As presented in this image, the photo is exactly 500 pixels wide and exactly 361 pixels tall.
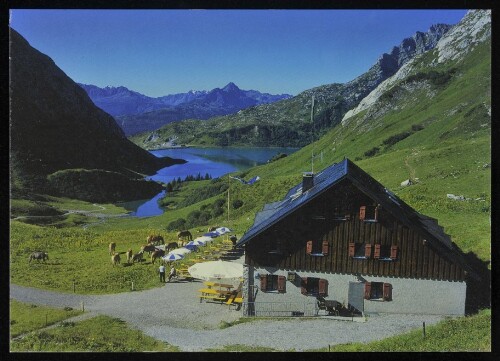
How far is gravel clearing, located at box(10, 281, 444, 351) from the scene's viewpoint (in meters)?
22.8

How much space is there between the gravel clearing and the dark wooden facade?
9.48 ft

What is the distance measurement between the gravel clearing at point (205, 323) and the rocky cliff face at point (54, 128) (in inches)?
2407

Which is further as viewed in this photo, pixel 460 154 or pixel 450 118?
pixel 450 118

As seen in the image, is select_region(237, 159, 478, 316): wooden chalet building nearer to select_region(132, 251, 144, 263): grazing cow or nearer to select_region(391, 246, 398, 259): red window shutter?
select_region(391, 246, 398, 259): red window shutter

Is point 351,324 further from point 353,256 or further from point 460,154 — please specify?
point 460,154

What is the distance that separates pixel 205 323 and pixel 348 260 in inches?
368

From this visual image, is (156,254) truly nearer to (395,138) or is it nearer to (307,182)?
(307,182)

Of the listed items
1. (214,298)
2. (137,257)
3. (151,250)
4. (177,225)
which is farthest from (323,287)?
(177,225)

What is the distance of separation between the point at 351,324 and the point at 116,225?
59.7 meters

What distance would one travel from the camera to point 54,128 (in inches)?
5482

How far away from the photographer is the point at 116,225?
252 feet

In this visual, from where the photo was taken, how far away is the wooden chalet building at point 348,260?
2509cm
